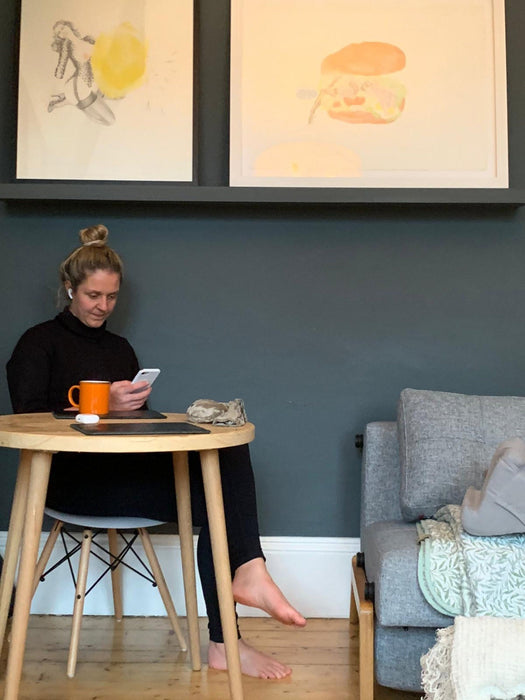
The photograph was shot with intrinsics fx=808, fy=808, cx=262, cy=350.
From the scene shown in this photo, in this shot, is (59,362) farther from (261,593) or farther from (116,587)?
(261,593)

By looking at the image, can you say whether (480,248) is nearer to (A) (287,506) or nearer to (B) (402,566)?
(A) (287,506)

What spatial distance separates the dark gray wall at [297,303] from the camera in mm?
2854

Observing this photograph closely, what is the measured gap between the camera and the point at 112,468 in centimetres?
223

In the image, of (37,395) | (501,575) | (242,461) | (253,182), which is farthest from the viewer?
(253,182)

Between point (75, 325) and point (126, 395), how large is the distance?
49cm

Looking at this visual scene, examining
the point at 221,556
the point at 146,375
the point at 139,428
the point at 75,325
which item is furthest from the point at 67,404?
the point at 221,556

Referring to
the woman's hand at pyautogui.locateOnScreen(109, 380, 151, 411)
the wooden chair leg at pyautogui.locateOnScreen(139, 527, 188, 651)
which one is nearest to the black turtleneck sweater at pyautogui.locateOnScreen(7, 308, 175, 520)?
the woman's hand at pyautogui.locateOnScreen(109, 380, 151, 411)

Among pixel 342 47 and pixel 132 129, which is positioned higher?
pixel 342 47

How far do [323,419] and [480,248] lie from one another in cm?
82

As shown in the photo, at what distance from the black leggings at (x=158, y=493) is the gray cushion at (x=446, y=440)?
0.49 meters

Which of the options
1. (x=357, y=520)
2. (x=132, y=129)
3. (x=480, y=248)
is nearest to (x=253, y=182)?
(x=132, y=129)

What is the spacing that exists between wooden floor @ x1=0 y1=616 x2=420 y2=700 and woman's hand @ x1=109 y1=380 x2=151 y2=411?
0.74 m

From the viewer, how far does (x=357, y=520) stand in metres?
2.85

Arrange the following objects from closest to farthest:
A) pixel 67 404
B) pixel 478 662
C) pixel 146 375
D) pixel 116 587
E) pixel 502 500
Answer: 1. pixel 478 662
2. pixel 502 500
3. pixel 146 375
4. pixel 67 404
5. pixel 116 587
